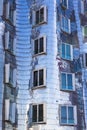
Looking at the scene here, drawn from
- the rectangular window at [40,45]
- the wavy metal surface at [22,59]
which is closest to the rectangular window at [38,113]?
the wavy metal surface at [22,59]

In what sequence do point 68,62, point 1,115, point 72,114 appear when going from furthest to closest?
1. point 68,62
2. point 72,114
3. point 1,115

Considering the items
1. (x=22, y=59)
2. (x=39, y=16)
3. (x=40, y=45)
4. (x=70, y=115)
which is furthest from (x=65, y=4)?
(x=70, y=115)

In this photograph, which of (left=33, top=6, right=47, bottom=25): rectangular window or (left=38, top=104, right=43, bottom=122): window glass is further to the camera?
(left=33, top=6, right=47, bottom=25): rectangular window

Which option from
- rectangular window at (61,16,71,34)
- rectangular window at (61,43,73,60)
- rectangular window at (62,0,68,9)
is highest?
rectangular window at (62,0,68,9)

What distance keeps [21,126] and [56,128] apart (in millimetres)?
2360

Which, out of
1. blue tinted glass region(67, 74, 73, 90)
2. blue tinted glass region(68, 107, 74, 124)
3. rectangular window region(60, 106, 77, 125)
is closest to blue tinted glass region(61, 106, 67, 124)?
rectangular window region(60, 106, 77, 125)

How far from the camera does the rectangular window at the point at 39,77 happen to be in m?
22.5

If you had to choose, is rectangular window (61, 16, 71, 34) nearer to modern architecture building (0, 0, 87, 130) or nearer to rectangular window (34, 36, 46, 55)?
modern architecture building (0, 0, 87, 130)

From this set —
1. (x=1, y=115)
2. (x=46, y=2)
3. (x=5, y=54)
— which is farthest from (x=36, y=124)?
(x=46, y=2)

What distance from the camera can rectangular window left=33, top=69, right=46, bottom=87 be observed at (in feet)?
73.7

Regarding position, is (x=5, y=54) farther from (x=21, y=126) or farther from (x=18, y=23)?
(x=21, y=126)

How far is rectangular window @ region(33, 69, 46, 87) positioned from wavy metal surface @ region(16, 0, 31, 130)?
53 centimetres

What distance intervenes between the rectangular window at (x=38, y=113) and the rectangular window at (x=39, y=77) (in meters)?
1.54

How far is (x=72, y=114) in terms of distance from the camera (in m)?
22.2
